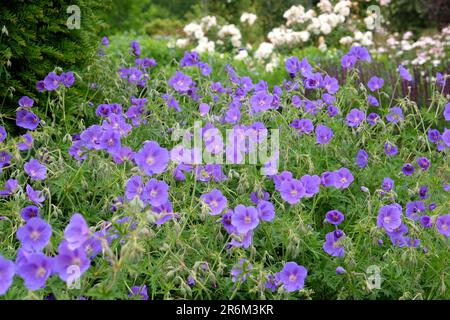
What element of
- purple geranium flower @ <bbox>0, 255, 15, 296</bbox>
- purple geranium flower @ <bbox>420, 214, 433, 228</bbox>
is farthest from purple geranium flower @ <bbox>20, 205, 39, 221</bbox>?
purple geranium flower @ <bbox>420, 214, 433, 228</bbox>

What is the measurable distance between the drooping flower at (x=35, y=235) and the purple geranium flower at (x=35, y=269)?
0.41ft

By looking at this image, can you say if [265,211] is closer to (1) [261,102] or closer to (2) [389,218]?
(2) [389,218]

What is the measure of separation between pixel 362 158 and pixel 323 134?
226 mm

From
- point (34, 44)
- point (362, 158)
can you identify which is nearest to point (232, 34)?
point (34, 44)

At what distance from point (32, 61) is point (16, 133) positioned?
0.41 meters

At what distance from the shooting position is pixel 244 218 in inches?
80.0

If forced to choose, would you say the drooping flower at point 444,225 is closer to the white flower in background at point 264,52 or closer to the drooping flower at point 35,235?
the drooping flower at point 35,235

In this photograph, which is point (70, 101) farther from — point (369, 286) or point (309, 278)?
point (369, 286)

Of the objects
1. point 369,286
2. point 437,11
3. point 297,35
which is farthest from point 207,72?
point 437,11

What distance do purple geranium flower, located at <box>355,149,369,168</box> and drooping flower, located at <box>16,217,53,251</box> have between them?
1.57 meters

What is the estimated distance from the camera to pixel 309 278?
2240mm

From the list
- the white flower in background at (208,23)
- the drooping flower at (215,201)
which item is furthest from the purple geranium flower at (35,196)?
the white flower in background at (208,23)

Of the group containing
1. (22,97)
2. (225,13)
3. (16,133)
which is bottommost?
(225,13)

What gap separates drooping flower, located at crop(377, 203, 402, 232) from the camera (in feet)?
7.13
